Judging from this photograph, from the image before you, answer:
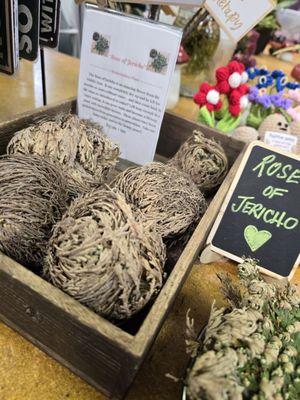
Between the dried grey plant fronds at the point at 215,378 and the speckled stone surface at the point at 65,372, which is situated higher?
the dried grey plant fronds at the point at 215,378

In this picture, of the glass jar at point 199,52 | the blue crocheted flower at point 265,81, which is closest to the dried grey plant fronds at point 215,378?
the blue crocheted flower at point 265,81

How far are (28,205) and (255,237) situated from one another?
38cm

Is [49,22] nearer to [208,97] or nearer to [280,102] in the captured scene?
[208,97]

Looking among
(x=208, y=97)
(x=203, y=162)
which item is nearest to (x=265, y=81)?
(x=208, y=97)

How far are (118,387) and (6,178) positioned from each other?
0.30 meters

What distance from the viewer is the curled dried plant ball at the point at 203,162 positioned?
66cm

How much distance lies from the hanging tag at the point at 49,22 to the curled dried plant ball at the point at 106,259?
42 centimetres

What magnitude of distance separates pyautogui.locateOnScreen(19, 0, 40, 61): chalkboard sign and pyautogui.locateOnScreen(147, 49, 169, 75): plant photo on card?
0.21 metres

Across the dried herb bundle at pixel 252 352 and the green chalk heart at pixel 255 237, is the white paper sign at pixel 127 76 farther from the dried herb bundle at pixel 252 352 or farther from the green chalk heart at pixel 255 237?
the dried herb bundle at pixel 252 352

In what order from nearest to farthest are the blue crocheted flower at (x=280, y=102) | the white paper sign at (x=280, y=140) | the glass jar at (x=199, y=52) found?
the white paper sign at (x=280, y=140), the blue crocheted flower at (x=280, y=102), the glass jar at (x=199, y=52)

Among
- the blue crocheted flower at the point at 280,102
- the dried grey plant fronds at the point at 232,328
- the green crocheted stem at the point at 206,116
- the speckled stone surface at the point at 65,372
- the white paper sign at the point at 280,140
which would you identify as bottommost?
the speckled stone surface at the point at 65,372

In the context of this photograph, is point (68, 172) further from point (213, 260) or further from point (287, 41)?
point (287, 41)

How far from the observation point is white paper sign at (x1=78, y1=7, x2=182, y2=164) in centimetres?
63

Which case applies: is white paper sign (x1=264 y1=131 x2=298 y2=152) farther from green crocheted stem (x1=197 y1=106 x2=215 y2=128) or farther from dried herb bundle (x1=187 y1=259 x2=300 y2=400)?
dried herb bundle (x1=187 y1=259 x2=300 y2=400)
